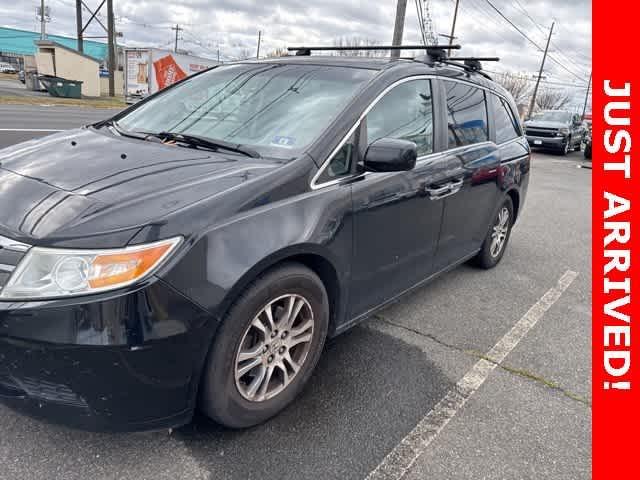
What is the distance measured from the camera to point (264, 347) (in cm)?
225

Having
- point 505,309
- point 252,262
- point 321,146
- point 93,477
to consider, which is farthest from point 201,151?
point 505,309

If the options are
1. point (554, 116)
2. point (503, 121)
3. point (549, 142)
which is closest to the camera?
point (503, 121)

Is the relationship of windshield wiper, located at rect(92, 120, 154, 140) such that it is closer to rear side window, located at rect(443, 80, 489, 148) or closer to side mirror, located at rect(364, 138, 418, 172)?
side mirror, located at rect(364, 138, 418, 172)

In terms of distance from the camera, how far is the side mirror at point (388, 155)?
8.11 feet

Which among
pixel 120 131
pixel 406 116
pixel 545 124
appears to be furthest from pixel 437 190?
pixel 545 124

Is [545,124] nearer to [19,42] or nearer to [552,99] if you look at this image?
[552,99]

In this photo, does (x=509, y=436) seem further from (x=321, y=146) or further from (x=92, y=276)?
(x=92, y=276)

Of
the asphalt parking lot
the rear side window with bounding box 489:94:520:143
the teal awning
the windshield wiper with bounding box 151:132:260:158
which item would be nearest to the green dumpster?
the rear side window with bounding box 489:94:520:143

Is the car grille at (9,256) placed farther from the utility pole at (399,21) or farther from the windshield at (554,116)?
the windshield at (554,116)

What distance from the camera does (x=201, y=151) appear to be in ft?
8.27

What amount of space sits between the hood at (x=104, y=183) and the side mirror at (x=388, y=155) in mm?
512

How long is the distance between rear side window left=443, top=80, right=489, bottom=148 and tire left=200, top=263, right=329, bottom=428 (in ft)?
5.78

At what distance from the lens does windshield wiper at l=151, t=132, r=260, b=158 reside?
99.2 inches

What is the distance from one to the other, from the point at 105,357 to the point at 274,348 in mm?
798
